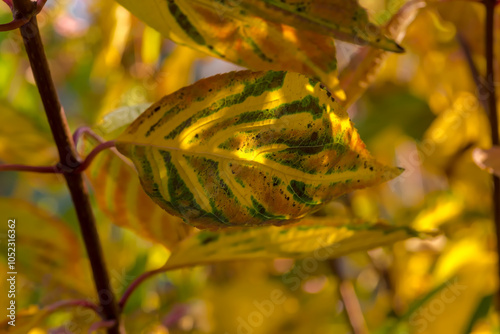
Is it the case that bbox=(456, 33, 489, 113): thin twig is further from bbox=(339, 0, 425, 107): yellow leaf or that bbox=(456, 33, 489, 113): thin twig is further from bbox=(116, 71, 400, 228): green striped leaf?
bbox=(116, 71, 400, 228): green striped leaf

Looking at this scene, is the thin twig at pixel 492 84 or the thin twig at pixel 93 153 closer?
the thin twig at pixel 93 153

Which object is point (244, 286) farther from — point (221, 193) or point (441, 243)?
point (221, 193)

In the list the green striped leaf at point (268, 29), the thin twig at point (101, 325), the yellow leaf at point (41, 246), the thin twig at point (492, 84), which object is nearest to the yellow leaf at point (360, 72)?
the green striped leaf at point (268, 29)

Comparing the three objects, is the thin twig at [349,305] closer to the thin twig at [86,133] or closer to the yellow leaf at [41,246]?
the yellow leaf at [41,246]

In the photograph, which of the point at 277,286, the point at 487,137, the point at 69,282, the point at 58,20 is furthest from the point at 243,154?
the point at 58,20

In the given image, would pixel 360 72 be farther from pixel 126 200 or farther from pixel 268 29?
pixel 126 200

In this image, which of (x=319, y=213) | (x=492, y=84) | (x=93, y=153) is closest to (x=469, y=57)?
(x=492, y=84)
